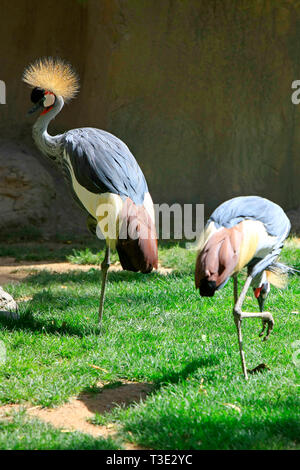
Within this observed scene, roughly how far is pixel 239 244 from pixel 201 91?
19.7ft

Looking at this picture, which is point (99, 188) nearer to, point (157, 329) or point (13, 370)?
point (157, 329)

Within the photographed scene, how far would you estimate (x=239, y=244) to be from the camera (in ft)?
12.3

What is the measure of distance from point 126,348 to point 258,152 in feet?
18.5

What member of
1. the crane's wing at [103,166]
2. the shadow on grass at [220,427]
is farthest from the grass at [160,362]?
the crane's wing at [103,166]

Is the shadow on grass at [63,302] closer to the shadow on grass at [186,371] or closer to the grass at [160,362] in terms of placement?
the grass at [160,362]

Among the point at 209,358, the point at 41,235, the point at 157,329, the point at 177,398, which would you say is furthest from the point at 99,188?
the point at 41,235

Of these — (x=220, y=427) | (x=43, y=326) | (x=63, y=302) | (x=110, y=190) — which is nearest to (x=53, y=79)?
(x=110, y=190)

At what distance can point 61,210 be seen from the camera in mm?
9766

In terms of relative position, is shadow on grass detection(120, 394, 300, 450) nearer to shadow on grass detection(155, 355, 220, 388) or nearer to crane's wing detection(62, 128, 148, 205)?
shadow on grass detection(155, 355, 220, 388)

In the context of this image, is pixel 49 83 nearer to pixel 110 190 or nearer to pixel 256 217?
pixel 110 190

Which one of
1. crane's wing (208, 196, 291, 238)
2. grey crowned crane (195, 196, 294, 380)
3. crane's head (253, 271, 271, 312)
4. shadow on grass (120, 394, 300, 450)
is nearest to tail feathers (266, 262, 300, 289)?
crane's head (253, 271, 271, 312)

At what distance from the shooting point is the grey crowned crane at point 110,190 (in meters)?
4.47

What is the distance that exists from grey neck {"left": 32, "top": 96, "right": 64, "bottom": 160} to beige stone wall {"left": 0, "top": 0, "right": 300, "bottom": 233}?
390 cm

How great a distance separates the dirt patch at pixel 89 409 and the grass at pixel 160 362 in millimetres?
52
